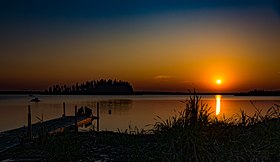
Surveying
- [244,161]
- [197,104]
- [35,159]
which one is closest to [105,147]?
[35,159]

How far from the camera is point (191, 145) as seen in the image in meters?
6.66

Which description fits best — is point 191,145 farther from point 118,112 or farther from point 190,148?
point 118,112

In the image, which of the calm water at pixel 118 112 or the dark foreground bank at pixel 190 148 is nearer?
the dark foreground bank at pixel 190 148

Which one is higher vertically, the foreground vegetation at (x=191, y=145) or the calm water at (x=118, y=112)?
the foreground vegetation at (x=191, y=145)

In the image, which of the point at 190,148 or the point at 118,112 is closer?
the point at 190,148

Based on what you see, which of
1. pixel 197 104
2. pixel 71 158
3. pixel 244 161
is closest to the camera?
pixel 244 161

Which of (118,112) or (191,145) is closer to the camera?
(191,145)

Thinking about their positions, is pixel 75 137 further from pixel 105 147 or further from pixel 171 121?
pixel 171 121

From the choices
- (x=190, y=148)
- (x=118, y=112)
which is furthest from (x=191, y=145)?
(x=118, y=112)

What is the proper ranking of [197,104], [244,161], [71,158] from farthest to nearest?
[197,104], [71,158], [244,161]

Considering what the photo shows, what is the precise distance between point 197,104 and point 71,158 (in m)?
2.95

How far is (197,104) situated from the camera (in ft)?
25.5

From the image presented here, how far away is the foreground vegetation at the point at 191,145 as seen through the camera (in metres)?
6.66

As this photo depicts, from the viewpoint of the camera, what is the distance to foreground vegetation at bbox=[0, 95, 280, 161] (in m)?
6.66
